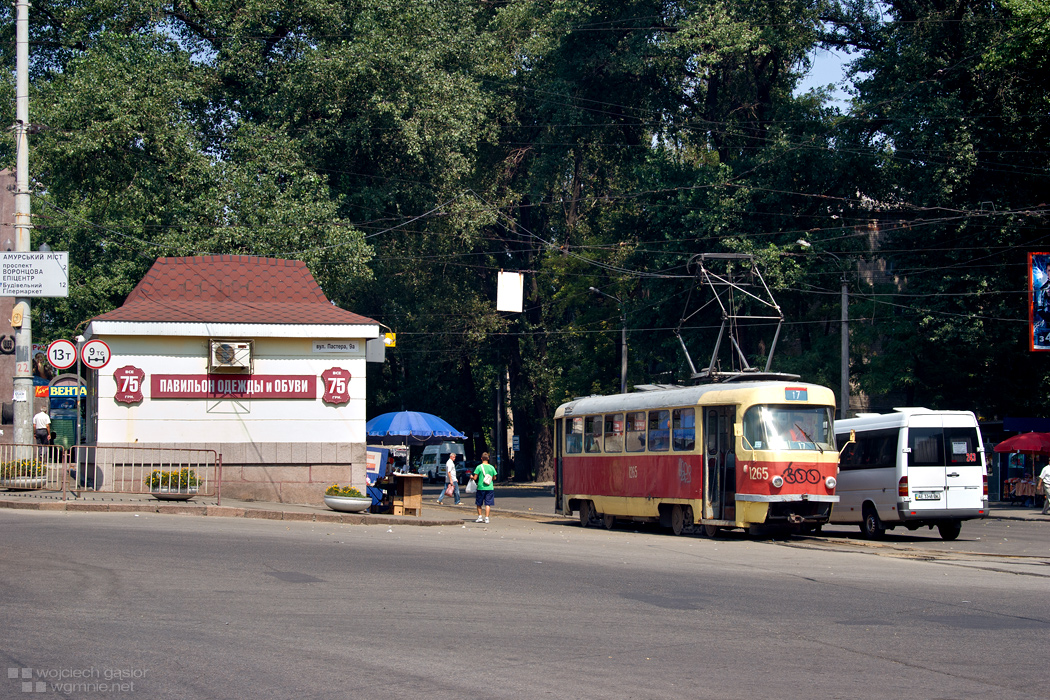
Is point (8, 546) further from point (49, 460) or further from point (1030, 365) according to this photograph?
point (1030, 365)

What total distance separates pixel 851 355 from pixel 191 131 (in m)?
25.7

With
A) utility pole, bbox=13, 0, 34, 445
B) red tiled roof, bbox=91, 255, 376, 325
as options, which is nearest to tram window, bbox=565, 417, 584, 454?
red tiled roof, bbox=91, 255, 376, 325

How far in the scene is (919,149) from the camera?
3531 centimetres

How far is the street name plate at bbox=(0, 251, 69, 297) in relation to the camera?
21.5 m

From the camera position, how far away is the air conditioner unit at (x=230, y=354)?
923 inches

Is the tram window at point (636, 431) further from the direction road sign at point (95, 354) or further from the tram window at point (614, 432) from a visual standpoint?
the direction road sign at point (95, 354)

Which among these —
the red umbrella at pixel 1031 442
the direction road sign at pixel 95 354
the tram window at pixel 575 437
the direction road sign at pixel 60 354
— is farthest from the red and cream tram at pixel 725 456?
the red umbrella at pixel 1031 442

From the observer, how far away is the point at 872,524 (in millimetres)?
22766

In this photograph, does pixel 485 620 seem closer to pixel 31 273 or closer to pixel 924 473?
pixel 924 473

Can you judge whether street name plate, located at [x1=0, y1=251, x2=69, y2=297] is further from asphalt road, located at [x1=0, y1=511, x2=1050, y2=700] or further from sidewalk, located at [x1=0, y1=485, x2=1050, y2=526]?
asphalt road, located at [x1=0, y1=511, x2=1050, y2=700]

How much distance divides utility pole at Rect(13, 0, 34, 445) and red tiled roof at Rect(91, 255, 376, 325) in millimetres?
2730

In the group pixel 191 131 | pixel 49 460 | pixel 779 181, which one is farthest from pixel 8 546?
pixel 779 181

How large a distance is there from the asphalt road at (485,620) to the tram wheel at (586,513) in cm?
945

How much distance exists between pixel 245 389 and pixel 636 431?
346 inches
